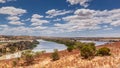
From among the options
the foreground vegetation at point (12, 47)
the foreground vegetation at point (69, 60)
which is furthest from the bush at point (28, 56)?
the foreground vegetation at point (12, 47)

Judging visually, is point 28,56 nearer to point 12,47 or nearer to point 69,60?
point 69,60

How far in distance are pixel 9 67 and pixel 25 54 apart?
4.24 m

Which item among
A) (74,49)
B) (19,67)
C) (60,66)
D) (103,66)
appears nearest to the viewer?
(103,66)

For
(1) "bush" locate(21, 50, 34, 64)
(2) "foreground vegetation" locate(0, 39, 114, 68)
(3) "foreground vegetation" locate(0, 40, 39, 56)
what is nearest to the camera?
(2) "foreground vegetation" locate(0, 39, 114, 68)

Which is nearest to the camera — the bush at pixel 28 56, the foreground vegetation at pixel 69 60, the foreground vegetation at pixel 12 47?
the foreground vegetation at pixel 69 60

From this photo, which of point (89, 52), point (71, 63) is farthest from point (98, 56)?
point (71, 63)

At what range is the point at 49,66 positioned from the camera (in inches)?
1135

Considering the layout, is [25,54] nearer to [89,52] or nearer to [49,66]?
[49,66]

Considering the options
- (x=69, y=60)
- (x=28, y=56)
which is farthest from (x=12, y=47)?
(x=69, y=60)

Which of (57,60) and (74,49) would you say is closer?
(57,60)

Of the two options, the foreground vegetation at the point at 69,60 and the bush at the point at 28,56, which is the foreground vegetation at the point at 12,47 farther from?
the foreground vegetation at the point at 69,60

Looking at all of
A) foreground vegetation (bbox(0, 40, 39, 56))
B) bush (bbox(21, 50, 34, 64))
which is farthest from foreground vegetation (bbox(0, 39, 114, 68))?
foreground vegetation (bbox(0, 40, 39, 56))

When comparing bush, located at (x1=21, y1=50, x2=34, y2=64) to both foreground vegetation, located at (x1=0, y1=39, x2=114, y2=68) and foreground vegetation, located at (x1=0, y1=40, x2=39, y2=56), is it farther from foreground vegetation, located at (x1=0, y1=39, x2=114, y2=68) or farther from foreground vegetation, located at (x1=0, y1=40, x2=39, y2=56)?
foreground vegetation, located at (x1=0, y1=40, x2=39, y2=56)

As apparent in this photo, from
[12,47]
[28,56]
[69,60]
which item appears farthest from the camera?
[12,47]
